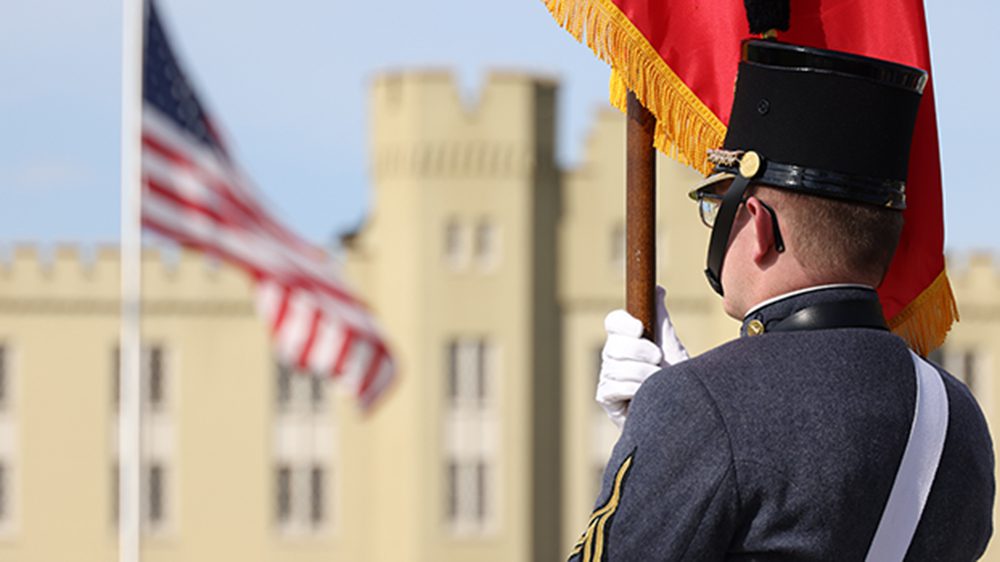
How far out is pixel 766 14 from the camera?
2.82m

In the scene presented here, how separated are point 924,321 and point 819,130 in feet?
2.48

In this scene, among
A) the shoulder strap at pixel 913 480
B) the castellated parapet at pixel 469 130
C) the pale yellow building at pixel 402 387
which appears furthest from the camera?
the castellated parapet at pixel 469 130

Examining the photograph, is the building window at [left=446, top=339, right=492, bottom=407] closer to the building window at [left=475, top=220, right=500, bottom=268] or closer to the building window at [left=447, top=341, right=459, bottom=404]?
the building window at [left=447, top=341, right=459, bottom=404]

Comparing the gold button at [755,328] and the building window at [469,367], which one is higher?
the gold button at [755,328]

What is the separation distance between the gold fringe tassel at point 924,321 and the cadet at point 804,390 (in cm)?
54

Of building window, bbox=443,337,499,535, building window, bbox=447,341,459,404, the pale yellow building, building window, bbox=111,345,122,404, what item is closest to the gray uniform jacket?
the pale yellow building

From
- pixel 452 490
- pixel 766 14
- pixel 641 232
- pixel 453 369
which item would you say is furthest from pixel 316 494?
pixel 766 14

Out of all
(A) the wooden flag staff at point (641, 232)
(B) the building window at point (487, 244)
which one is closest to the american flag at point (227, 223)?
(A) the wooden flag staff at point (641, 232)

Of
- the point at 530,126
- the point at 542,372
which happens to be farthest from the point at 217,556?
the point at 530,126

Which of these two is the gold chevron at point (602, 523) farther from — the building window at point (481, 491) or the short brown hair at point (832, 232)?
the building window at point (481, 491)

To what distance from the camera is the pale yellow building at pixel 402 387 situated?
3472cm

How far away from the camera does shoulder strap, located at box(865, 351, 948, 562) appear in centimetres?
250

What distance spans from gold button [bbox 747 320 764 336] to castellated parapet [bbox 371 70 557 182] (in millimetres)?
32978

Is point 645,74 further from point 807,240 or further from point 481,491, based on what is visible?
point 481,491
